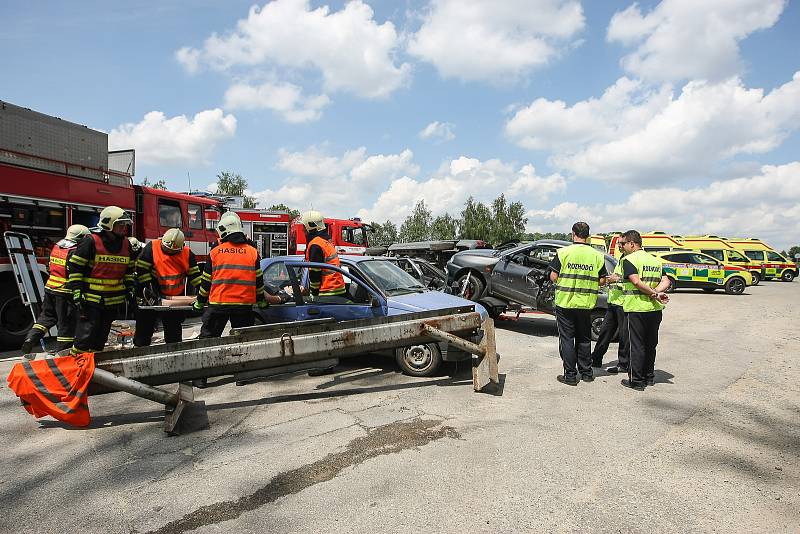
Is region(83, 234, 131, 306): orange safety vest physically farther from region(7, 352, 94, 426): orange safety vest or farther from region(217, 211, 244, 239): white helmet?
region(7, 352, 94, 426): orange safety vest

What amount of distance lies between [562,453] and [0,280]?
789 centimetres

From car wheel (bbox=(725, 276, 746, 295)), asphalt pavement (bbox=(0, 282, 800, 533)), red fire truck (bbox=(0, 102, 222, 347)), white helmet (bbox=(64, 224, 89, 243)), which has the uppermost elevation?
red fire truck (bbox=(0, 102, 222, 347))

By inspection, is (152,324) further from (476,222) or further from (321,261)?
(476,222)

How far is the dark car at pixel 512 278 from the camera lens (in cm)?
843

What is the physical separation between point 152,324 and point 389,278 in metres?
2.85

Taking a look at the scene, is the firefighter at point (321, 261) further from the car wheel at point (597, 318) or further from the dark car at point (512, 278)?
the car wheel at point (597, 318)

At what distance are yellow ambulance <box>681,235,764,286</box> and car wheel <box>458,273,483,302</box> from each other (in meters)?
17.0

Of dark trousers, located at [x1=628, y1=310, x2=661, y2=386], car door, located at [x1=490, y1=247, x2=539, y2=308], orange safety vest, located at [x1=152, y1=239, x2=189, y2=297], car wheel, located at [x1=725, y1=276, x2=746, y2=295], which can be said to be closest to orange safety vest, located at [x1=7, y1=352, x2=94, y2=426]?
orange safety vest, located at [x1=152, y1=239, x2=189, y2=297]

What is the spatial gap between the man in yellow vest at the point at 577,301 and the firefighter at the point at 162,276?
4.13 meters

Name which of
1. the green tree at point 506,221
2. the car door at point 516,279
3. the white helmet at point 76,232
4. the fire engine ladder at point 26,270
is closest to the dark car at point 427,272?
the car door at point 516,279

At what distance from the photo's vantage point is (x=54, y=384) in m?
3.52

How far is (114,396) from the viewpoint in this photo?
4883 mm

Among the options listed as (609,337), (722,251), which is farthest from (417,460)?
(722,251)

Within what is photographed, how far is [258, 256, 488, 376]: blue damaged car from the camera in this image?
5.50 metres
